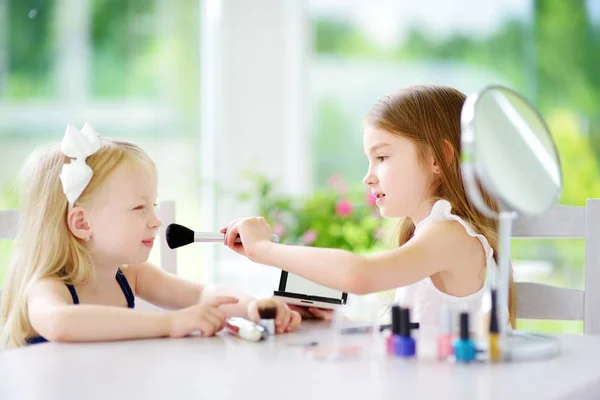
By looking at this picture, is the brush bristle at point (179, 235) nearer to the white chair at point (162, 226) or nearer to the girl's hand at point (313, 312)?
the girl's hand at point (313, 312)

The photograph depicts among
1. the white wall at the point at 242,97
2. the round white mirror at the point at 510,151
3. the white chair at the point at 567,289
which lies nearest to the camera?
the round white mirror at the point at 510,151

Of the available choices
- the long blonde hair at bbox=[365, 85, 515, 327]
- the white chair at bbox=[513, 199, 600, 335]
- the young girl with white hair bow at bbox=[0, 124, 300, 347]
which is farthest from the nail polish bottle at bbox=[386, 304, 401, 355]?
the white chair at bbox=[513, 199, 600, 335]

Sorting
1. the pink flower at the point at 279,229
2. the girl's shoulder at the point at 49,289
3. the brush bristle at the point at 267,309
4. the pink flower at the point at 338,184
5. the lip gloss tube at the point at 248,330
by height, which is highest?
the pink flower at the point at 338,184

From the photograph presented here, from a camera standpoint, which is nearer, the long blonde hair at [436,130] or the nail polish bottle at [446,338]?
the nail polish bottle at [446,338]

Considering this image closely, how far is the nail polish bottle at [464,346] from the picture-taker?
1.09 m

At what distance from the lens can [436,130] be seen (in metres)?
1.61

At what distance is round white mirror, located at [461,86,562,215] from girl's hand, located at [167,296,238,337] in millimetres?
484

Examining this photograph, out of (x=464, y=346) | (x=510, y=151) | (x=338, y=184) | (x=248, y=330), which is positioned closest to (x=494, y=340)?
(x=464, y=346)

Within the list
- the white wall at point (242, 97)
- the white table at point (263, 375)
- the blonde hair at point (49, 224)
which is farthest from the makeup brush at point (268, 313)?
the white wall at point (242, 97)

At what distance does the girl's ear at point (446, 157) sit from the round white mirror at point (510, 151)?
433 millimetres

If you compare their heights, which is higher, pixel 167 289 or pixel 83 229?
pixel 83 229

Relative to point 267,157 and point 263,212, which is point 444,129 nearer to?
point 263,212

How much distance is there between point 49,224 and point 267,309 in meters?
0.45

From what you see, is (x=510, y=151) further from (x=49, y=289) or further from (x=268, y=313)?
(x=49, y=289)
